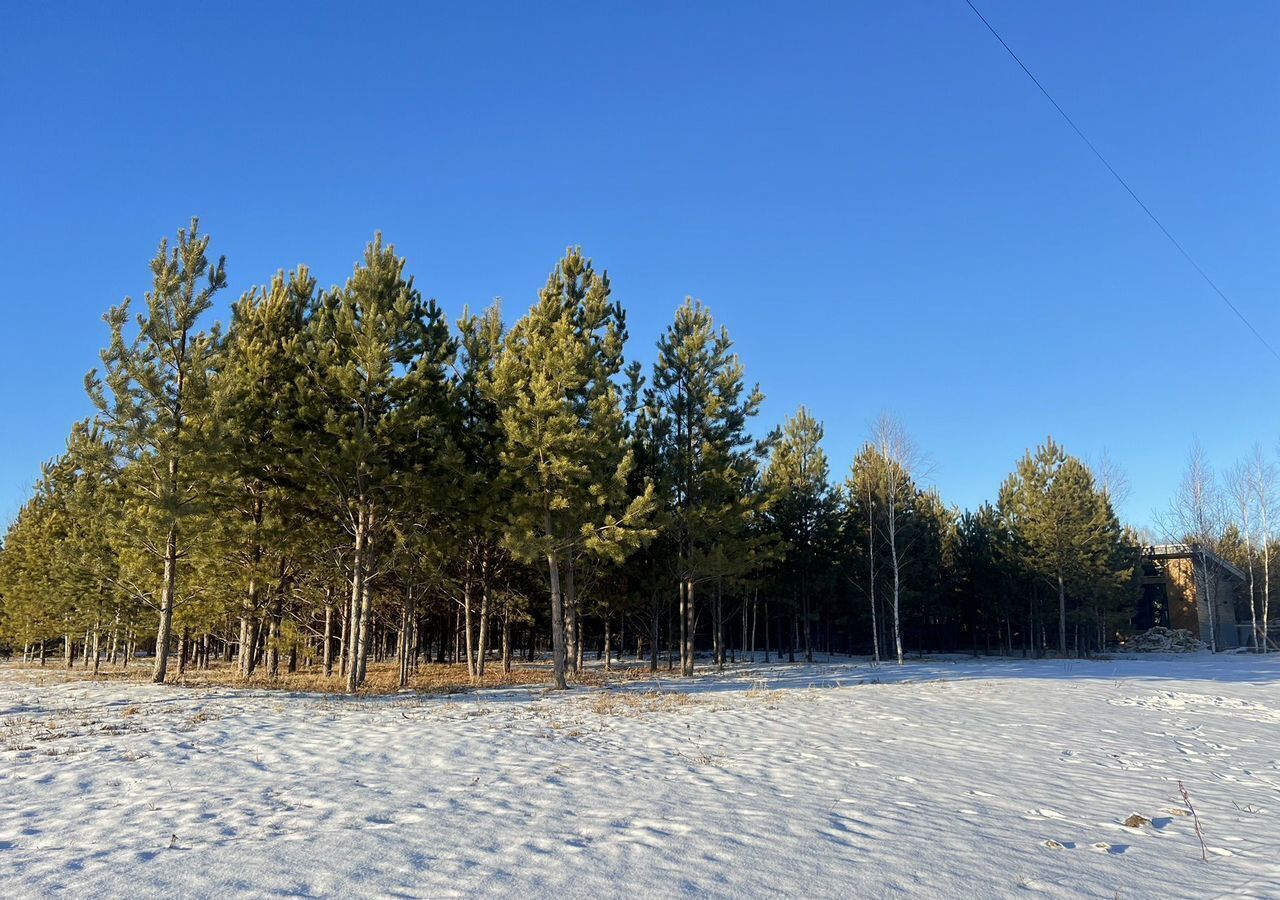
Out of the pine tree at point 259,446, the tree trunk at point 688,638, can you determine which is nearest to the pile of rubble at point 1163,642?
the tree trunk at point 688,638

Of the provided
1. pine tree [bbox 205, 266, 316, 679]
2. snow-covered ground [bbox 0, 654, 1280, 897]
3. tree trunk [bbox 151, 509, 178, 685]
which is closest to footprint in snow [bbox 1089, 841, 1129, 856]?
snow-covered ground [bbox 0, 654, 1280, 897]

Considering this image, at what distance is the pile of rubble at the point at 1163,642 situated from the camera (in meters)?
52.9

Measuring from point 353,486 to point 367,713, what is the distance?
27.6 feet

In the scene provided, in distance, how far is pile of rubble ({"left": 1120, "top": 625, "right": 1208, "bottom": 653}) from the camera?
52938 mm

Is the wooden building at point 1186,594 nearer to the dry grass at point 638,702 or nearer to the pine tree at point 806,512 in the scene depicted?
the pine tree at point 806,512

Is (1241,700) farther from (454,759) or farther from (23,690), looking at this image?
(23,690)

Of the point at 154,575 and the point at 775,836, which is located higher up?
the point at 154,575

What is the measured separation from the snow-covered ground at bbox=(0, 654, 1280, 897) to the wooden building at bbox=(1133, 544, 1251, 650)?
1884 inches

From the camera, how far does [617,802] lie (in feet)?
24.7

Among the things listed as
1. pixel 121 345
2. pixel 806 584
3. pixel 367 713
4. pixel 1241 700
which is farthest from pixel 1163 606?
pixel 121 345

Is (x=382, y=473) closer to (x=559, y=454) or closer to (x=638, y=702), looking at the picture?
(x=559, y=454)

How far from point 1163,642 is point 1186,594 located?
19.2 ft

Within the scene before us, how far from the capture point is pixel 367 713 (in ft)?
48.6

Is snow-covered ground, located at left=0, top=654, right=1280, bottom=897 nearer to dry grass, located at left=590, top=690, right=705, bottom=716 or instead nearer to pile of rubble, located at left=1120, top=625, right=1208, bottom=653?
dry grass, located at left=590, top=690, right=705, bottom=716
